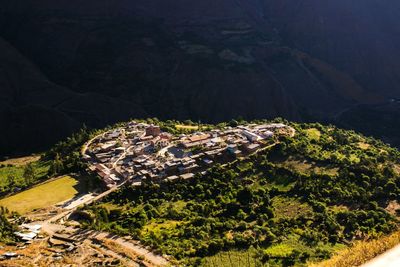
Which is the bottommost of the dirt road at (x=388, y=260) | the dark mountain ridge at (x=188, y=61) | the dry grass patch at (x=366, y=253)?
the dark mountain ridge at (x=188, y=61)

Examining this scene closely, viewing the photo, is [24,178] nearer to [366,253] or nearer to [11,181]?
[11,181]

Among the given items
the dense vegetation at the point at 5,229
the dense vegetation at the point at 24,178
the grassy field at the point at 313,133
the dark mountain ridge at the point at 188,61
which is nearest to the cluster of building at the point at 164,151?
the grassy field at the point at 313,133

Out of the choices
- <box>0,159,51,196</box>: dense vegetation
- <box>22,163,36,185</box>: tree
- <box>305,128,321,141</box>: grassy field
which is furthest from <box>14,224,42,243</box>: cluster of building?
<box>305,128,321,141</box>: grassy field

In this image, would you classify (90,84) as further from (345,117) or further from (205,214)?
(205,214)

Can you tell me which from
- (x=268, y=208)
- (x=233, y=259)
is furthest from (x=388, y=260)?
(x=268, y=208)

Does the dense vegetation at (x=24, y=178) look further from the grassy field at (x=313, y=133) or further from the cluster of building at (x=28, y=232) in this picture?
the grassy field at (x=313, y=133)

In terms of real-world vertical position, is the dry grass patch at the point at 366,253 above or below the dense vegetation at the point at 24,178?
above

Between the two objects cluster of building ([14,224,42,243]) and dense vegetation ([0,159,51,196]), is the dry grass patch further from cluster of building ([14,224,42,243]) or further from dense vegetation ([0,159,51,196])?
dense vegetation ([0,159,51,196])

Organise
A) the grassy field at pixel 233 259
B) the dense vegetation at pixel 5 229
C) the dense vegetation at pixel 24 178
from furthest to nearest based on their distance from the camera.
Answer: the dense vegetation at pixel 24 178 → the dense vegetation at pixel 5 229 → the grassy field at pixel 233 259
